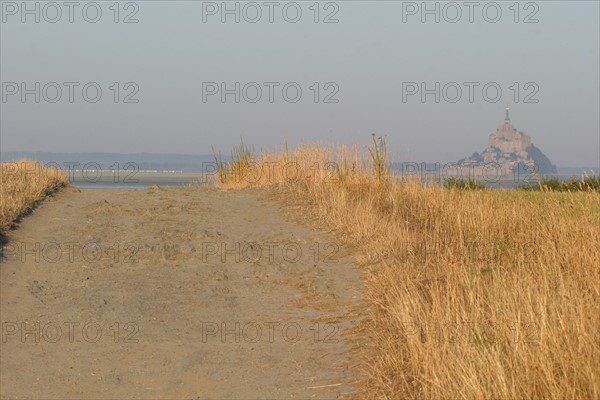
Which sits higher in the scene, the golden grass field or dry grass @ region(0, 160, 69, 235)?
dry grass @ region(0, 160, 69, 235)

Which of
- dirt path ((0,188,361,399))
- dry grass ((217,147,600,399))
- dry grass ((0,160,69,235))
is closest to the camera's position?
dry grass ((217,147,600,399))

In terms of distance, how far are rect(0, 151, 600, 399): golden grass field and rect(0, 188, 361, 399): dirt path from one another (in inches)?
18.6

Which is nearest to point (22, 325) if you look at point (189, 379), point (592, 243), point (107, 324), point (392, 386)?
point (107, 324)

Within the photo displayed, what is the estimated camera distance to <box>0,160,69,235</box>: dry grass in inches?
489

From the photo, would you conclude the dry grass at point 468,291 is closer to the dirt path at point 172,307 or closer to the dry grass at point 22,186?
the dirt path at point 172,307

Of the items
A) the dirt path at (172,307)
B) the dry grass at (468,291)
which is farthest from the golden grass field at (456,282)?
the dirt path at (172,307)

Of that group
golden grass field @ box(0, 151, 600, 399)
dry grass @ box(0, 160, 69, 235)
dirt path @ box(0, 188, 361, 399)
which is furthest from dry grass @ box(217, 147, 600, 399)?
dry grass @ box(0, 160, 69, 235)

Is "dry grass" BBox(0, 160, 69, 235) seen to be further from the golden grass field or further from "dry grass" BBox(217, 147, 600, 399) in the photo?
"dry grass" BBox(217, 147, 600, 399)

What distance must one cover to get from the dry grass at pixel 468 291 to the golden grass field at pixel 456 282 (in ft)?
0.05

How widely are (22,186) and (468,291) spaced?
→ 33.3 ft

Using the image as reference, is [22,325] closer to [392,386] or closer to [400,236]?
[392,386]

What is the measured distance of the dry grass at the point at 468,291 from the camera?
4938mm

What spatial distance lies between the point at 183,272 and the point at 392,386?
481 centimetres

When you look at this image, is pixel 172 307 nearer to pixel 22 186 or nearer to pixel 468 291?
pixel 468 291
